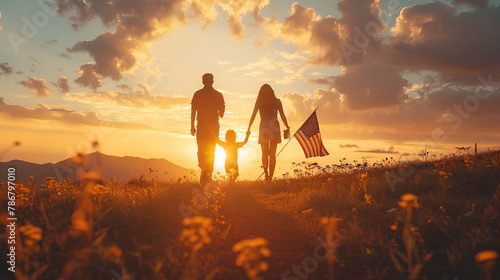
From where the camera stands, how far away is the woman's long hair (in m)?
10.0

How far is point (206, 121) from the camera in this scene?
334 inches

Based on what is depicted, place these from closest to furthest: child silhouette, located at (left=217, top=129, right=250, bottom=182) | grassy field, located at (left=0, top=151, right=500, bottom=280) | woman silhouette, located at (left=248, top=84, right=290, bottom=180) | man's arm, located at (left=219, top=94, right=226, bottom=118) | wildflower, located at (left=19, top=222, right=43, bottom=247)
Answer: wildflower, located at (left=19, top=222, right=43, bottom=247) < grassy field, located at (left=0, top=151, right=500, bottom=280) < man's arm, located at (left=219, top=94, right=226, bottom=118) < child silhouette, located at (left=217, top=129, right=250, bottom=182) < woman silhouette, located at (left=248, top=84, right=290, bottom=180)

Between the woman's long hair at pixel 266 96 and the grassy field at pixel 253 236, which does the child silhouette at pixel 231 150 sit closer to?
the woman's long hair at pixel 266 96

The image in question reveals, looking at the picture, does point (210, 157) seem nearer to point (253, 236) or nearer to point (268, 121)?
point (268, 121)

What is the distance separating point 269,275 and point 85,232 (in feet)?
7.15

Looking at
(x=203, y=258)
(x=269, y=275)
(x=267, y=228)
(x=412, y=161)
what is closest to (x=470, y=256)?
(x=269, y=275)

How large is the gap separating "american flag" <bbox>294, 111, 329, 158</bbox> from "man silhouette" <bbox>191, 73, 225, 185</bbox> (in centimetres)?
303

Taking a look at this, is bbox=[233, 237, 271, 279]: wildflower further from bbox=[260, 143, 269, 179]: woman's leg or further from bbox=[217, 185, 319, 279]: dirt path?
bbox=[260, 143, 269, 179]: woman's leg

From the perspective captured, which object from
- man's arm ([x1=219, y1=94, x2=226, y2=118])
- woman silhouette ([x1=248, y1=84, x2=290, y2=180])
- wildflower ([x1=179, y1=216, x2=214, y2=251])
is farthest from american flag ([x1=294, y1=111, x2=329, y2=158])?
wildflower ([x1=179, y1=216, x2=214, y2=251])

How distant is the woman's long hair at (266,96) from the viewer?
33.0ft

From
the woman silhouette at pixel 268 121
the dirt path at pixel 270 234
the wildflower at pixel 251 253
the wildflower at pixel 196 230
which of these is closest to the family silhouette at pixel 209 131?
the woman silhouette at pixel 268 121

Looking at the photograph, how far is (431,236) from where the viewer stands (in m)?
3.76

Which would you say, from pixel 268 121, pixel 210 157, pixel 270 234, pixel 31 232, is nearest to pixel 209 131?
pixel 210 157

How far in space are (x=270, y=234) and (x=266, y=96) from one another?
6397 millimetres
